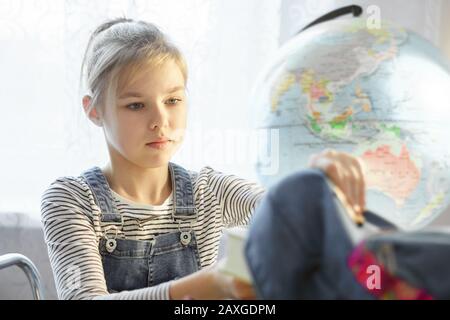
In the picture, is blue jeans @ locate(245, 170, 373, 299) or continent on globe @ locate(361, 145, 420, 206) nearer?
blue jeans @ locate(245, 170, 373, 299)

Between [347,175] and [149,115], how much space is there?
1.71 ft

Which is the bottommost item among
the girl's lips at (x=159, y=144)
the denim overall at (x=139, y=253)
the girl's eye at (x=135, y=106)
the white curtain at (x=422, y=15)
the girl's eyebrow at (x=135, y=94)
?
the denim overall at (x=139, y=253)

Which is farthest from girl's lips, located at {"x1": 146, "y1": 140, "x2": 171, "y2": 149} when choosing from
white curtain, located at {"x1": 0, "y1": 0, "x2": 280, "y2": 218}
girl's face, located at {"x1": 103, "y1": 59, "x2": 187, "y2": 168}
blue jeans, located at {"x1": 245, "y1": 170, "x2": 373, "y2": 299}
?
white curtain, located at {"x1": 0, "y1": 0, "x2": 280, "y2": 218}

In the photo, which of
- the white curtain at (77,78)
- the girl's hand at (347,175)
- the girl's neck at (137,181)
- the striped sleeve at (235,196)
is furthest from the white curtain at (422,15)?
the girl's hand at (347,175)

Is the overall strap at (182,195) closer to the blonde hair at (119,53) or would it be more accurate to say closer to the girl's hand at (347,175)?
the blonde hair at (119,53)

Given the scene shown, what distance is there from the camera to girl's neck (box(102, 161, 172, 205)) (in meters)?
1.27

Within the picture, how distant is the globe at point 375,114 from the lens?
0.86m

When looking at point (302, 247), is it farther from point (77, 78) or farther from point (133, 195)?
point (77, 78)

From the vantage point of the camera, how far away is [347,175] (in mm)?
724

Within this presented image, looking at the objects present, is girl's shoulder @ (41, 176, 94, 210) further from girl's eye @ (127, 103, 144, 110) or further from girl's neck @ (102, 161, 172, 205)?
girl's eye @ (127, 103, 144, 110)

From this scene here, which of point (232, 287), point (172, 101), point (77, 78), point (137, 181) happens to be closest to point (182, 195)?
point (137, 181)

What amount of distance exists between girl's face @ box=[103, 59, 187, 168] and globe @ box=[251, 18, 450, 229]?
305mm

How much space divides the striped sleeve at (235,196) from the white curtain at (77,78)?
0.65m
